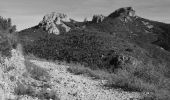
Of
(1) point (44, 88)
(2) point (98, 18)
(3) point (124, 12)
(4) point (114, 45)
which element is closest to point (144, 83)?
(1) point (44, 88)

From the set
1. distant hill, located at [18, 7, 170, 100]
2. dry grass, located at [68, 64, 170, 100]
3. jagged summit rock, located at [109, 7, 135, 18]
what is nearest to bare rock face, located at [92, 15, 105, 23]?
distant hill, located at [18, 7, 170, 100]

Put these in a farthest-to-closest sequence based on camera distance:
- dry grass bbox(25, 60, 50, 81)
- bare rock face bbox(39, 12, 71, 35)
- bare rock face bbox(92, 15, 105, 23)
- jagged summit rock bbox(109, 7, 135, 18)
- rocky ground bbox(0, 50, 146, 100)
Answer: jagged summit rock bbox(109, 7, 135, 18)
bare rock face bbox(92, 15, 105, 23)
bare rock face bbox(39, 12, 71, 35)
dry grass bbox(25, 60, 50, 81)
rocky ground bbox(0, 50, 146, 100)

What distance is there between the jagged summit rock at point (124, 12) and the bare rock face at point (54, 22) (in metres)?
19.8

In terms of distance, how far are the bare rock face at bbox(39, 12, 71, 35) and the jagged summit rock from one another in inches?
779

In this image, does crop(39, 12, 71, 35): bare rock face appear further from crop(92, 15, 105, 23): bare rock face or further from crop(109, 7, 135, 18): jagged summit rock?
crop(109, 7, 135, 18): jagged summit rock

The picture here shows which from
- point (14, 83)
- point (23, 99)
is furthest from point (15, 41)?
point (23, 99)

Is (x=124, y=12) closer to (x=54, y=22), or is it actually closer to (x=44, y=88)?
(x=54, y=22)

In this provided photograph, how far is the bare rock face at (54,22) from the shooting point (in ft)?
304

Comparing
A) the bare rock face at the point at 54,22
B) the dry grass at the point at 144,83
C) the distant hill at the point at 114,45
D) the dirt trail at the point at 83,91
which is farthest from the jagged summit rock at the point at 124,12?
the dirt trail at the point at 83,91

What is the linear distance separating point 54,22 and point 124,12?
1192 inches

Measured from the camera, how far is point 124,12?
117250 mm

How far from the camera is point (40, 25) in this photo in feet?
340

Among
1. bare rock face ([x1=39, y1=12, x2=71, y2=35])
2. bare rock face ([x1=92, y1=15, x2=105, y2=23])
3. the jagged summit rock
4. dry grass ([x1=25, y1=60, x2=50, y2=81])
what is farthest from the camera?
the jagged summit rock

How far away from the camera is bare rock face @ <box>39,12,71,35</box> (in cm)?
9275
